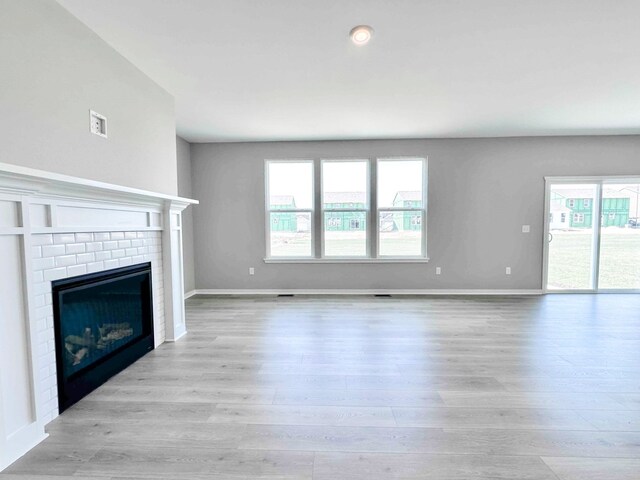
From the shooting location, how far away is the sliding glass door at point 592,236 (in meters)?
5.00

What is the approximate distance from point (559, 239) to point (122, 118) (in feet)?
20.5

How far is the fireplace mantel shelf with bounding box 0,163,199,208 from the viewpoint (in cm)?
143

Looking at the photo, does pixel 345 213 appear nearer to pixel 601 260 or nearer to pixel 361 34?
pixel 361 34

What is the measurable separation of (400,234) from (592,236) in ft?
10.3

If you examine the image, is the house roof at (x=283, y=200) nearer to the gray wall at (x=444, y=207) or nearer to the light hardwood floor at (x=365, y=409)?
the gray wall at (x=444, y=207)

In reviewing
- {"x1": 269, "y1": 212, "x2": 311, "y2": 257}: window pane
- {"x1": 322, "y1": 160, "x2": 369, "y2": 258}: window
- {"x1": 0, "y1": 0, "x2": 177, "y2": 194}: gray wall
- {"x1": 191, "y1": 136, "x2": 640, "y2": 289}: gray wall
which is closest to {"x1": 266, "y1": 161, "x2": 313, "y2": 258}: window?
{"x1": 269, "y1": 212, "x2": 311, "y2": 257}: window pane

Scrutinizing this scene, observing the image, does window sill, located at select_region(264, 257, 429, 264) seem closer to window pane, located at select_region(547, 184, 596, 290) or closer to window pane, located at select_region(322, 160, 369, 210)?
window pane, located at select_region(322, 160, 369, 210)

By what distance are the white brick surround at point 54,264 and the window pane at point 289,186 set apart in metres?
2.86

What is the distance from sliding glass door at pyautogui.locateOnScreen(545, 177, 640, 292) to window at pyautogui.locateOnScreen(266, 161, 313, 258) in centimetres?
397

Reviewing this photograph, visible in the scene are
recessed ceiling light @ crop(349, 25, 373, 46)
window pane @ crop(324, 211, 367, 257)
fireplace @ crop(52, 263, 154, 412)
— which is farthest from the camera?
window pane @ crop(324, 211, 367, 257)

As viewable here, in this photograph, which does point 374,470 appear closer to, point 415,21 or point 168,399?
point 168,399

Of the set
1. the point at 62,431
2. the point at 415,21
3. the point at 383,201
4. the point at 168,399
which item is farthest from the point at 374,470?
the point at 383,201

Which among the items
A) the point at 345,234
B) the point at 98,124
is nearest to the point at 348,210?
the point at 345,234

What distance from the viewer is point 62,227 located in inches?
74.0
